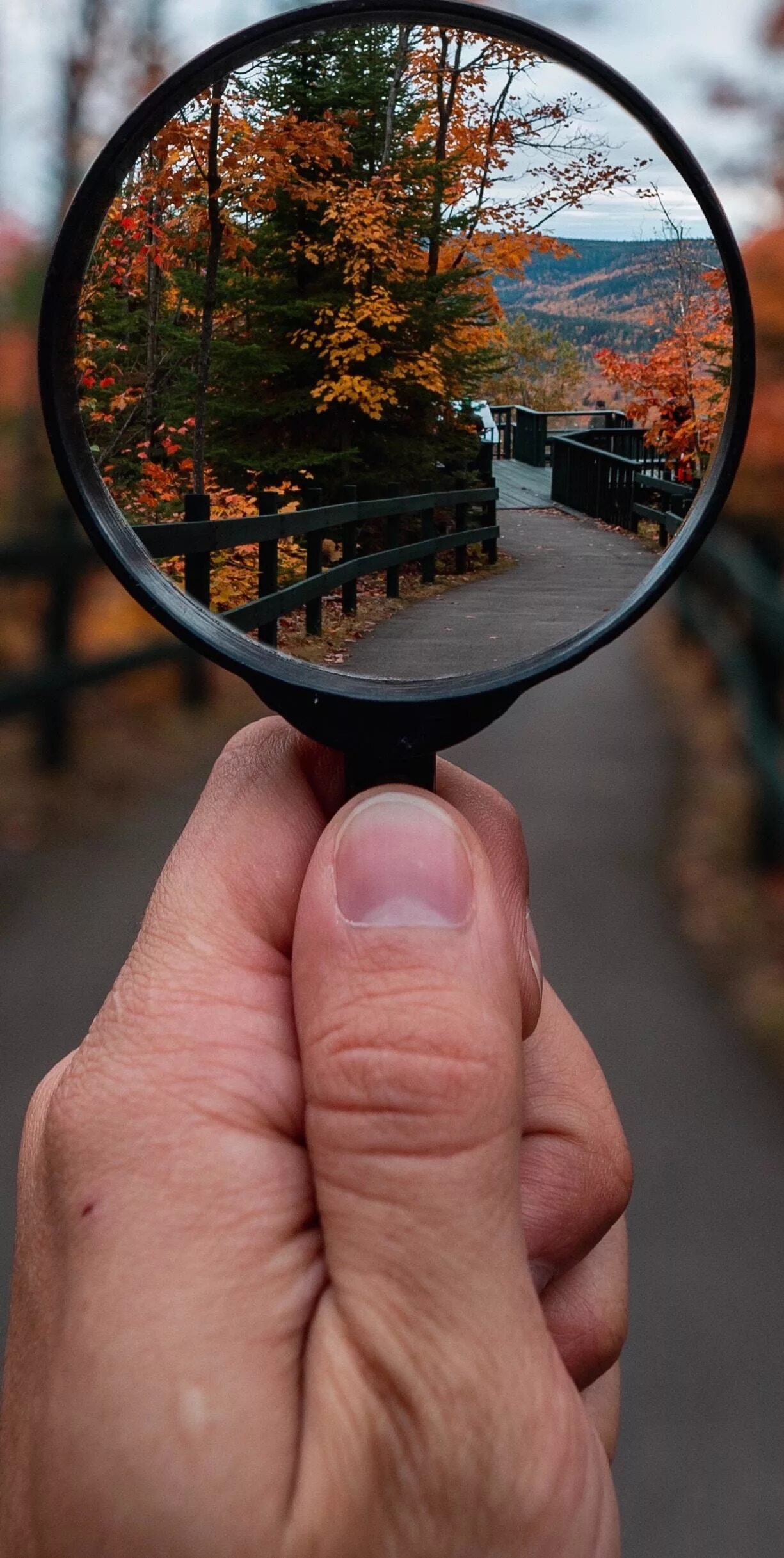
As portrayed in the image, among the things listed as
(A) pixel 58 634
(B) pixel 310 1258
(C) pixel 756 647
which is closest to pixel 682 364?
(B) pixel 310 1258

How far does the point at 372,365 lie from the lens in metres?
0.95

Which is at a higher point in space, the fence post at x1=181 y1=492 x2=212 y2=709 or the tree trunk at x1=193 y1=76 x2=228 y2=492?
the tree trunk at x1=193 y1=76 x2=228 y2=492

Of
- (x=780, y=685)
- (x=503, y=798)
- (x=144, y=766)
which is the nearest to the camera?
(x=503, y=798)

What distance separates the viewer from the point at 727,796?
5.29 meters

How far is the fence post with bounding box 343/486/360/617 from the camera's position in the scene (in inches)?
39.0

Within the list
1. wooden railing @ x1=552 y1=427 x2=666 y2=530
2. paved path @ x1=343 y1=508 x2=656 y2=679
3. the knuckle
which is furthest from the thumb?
wooden railing @ x1=552 y1=427 x2=666 y2=530

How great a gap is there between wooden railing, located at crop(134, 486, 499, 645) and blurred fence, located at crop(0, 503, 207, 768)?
3.88 m

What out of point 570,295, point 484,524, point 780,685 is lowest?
point 780,685

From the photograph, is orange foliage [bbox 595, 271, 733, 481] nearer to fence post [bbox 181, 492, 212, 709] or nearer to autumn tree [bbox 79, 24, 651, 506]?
autumn tree [bbox 79, 24, 651, 506]

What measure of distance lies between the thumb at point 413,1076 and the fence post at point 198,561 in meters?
0.24

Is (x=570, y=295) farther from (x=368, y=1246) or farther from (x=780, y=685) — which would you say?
(x=780, y=685)

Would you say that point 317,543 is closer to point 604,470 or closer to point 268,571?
point 268,571

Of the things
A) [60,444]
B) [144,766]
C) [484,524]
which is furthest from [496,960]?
[144,766]

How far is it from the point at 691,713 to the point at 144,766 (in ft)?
8.39
